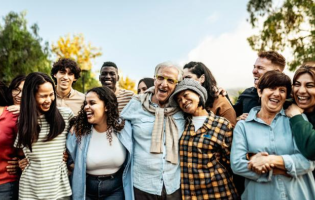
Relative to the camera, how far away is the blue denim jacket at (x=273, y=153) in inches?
104

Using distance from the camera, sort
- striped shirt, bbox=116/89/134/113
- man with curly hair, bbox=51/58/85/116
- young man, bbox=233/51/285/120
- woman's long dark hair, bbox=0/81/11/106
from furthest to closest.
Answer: striped shirt, bbox=116/89/134/113
man with curly hair, bbox=51/58/85/116
young man, bbox=233/51/285/120
woman's long dark hair, bbox=0/81/11/106

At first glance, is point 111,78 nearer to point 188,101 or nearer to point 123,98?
point 123,98

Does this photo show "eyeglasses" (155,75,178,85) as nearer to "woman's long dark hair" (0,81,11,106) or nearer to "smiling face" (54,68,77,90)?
"smiling face" (54,68,77,90)

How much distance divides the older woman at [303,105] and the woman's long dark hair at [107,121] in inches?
75.4

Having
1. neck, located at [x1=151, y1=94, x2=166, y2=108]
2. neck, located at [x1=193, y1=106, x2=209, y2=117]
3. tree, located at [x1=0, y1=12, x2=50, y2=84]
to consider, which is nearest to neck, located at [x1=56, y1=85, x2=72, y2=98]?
neck, located at [x1=151, y1=94, x2=166, y2=108]

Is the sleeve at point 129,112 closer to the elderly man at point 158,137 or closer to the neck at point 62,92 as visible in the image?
the elderly man at point 158,137

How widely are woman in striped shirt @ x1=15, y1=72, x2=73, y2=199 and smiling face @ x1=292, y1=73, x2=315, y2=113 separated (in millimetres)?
2660

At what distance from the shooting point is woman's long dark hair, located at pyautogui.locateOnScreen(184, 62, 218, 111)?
12.6ft

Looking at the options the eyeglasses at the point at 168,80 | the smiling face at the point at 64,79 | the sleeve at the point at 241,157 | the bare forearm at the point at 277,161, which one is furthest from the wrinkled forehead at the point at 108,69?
the bare forearm at the point at 277,161

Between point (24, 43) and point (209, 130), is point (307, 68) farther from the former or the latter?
point (24, 43)

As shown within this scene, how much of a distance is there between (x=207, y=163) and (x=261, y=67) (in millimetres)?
1755

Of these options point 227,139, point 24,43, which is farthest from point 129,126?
point 24,43

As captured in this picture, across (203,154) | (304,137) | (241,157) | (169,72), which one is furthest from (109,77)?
(304,137)

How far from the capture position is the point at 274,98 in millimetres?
2836
